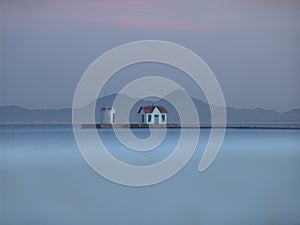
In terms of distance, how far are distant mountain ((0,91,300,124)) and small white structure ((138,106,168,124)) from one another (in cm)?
5

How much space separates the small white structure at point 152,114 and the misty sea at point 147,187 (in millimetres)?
231

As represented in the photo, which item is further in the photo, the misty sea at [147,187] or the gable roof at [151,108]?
the gable roof at [151,108]

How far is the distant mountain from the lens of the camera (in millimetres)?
4138

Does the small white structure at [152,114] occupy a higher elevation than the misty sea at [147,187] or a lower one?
higher

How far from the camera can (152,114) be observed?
485cm

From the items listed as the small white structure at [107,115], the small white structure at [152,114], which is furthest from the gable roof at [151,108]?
the small white structure at [107,115]

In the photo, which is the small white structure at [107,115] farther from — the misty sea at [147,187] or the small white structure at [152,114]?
the small white structure at [152,114]

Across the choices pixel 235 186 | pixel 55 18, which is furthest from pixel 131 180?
pixel 55 18

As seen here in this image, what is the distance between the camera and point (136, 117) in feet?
15.6

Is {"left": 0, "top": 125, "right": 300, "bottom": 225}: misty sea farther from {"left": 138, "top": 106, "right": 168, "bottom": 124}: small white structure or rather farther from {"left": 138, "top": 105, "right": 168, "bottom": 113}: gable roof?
{"left": 138, "top": 105, "right": 168, "bottom": 113}: gable roof

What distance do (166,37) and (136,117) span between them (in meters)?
0.79

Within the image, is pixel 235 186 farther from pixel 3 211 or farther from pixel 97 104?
pixel 3 211

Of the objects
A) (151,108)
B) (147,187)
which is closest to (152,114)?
(151,108)

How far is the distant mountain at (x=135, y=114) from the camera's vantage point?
4138mm
